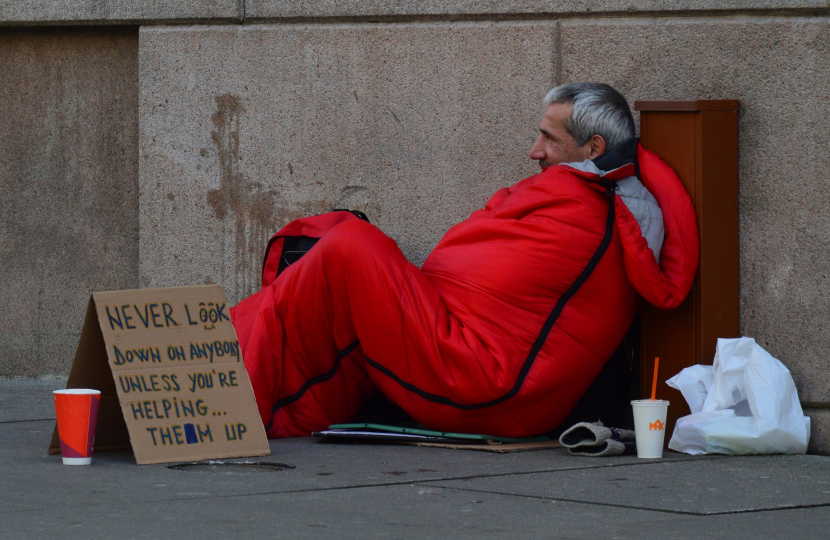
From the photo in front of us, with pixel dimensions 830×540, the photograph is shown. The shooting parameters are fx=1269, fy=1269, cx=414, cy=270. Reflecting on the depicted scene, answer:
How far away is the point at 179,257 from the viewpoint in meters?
5.46

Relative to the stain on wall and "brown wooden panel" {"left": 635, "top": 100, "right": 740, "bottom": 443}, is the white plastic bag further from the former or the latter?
the stain on wall

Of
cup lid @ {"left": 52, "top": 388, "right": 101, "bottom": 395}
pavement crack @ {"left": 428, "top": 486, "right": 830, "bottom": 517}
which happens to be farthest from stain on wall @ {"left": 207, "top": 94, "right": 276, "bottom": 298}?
pavement crack @ {"left": 428, "top": 486, "right": 830, "bottom": 517}

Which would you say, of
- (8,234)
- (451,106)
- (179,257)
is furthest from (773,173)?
(8,234)

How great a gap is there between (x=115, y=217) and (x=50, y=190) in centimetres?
36

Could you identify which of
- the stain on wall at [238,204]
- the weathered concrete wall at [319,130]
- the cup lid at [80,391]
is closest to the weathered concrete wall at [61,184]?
the weathered concrete wall at [319,130]

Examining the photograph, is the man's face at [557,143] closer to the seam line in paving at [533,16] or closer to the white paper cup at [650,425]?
the seam line in paving at [533,16]

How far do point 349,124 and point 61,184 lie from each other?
154cm

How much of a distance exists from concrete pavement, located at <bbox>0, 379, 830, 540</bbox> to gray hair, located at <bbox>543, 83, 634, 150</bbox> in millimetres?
1161

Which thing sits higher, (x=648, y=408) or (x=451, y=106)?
(x=451, y=106)

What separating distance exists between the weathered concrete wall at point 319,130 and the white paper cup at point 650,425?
4.70 feet

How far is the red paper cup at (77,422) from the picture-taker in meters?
3.55

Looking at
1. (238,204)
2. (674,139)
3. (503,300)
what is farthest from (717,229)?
(238,204)

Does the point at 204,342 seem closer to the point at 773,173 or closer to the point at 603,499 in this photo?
the point at 603,499

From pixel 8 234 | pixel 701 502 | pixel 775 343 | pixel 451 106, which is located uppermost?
pixel 451 106
